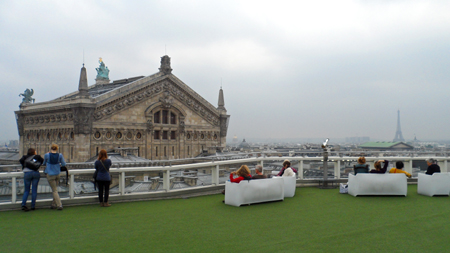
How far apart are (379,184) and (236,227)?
5.54m

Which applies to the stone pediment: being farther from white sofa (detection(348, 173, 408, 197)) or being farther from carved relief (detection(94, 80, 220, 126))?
white sofa (detection(348, 173, 408, 197))

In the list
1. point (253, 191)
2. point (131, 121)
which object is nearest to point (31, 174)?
point (253, 191)

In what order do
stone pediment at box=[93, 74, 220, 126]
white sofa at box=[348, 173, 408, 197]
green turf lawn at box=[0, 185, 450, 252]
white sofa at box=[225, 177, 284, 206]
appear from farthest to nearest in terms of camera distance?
1. stone pediment at box=[93, 74, 220, 126]
2. white sofa at box=[348, 173, 408, 197]
3. white sofa at box=[225, 177, 284, 206]
4. green turf lawn at box=[0, 185, 450, 252]

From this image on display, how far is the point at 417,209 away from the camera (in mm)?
9516

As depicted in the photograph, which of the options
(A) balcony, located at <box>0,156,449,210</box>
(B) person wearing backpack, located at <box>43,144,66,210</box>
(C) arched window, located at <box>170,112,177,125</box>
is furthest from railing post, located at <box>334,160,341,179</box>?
(C) arched window, located at <box>170,112,177,125</box>

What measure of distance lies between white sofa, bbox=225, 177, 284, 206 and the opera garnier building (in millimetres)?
25315

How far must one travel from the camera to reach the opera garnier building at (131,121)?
33000 millimetres

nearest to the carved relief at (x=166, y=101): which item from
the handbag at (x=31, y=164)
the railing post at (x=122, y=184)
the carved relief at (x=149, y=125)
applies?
the carved relief at (x=149, y=125)

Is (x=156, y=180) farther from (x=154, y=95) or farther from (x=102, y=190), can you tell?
(x=154, y=95)

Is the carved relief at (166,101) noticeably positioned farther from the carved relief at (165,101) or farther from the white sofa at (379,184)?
the white sofa at (379,184)

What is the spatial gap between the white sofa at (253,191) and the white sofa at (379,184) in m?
2.46

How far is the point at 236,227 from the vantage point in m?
7.89

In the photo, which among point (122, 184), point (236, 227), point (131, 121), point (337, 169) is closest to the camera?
point (236, 227)

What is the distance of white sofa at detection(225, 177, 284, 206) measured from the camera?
10055mm
